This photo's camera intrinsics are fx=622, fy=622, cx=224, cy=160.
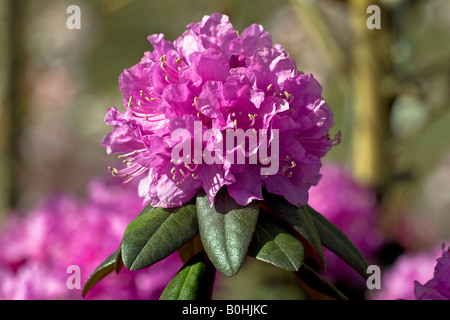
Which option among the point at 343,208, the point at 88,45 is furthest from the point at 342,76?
the point at 88,45

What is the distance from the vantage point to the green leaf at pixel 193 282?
692mm

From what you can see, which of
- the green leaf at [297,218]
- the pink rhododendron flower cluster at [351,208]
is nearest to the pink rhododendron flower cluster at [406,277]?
the pink rhododendron flower cluster at [351,208]

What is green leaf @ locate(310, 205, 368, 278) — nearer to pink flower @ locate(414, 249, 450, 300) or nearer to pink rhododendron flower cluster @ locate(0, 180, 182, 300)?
pink flower @ locate(414, 249, 450, 300)

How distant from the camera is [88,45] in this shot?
14.0ft

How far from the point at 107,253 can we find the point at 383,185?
1014 millimetres

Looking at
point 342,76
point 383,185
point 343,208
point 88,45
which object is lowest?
point 343,208

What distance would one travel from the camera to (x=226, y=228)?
67 centimetres

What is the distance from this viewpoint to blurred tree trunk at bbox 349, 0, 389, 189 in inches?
70.8

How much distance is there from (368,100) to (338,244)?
1154mm

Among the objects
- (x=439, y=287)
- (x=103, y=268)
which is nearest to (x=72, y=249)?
(x=103, y=268)

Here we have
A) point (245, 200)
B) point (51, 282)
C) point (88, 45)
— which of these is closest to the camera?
point (245, 200)

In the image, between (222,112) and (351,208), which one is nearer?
(222,112)

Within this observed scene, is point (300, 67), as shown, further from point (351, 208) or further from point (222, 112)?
point (222, 112)

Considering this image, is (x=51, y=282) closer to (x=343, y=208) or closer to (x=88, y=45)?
(x=343, y=208)
